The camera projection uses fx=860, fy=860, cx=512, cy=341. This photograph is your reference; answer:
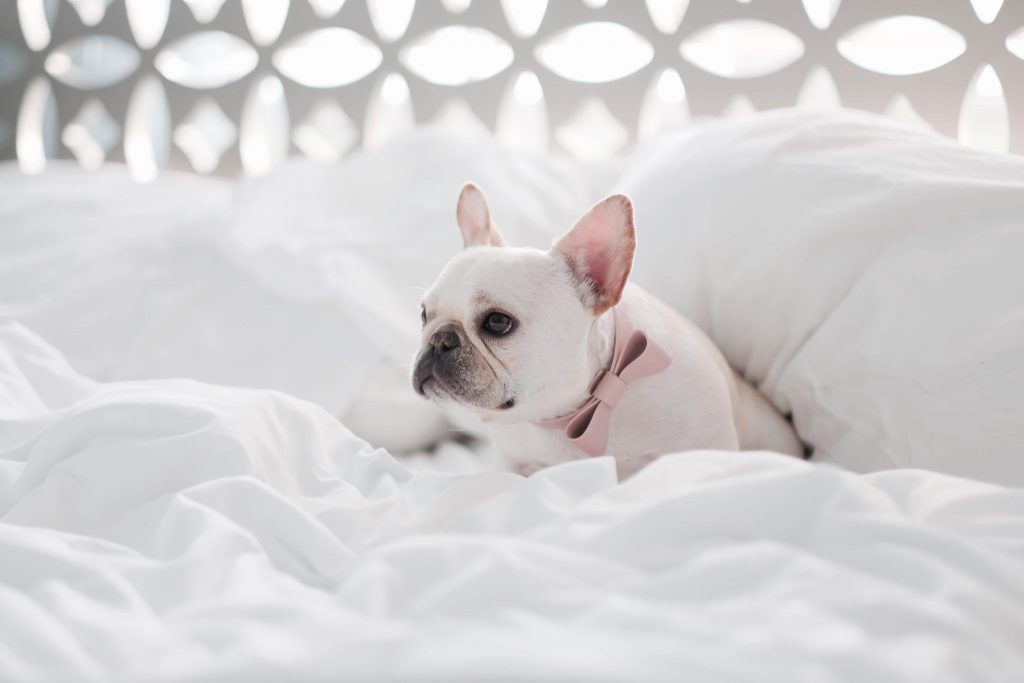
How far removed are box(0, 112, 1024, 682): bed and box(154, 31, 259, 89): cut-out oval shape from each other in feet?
1.89

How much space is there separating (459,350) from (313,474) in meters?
0.19

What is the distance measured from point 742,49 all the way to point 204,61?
4.43 ft

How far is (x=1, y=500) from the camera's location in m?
0.77

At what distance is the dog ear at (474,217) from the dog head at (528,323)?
12 cm

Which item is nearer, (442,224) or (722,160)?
(722,160)

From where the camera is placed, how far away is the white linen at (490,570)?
406 mm

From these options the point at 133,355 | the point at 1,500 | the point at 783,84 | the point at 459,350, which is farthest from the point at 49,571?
the point at 783,84

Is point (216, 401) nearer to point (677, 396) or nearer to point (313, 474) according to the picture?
point (313, 474)

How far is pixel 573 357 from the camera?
896 mm

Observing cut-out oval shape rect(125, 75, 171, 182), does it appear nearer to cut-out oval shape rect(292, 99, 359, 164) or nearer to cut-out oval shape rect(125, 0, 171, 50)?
cut-out oval shape rect(125, 0, 171, 50)

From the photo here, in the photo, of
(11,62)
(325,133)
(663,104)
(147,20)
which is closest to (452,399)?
(663,104)

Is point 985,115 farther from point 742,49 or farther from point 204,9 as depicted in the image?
point 204,9

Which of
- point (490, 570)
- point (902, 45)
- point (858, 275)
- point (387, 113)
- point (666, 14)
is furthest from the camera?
point (387, 113)

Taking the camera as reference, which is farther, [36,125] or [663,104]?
[36,125]
